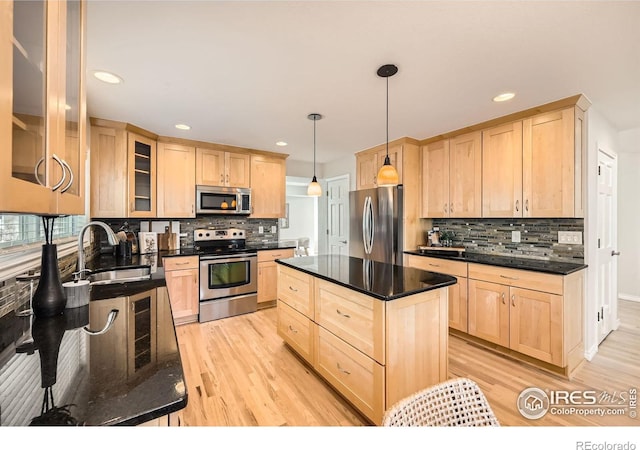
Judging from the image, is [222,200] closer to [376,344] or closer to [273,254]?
[273,254]

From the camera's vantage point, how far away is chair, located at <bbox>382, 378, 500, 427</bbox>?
0.82 metres

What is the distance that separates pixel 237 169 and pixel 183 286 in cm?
179

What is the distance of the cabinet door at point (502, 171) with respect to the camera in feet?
8.81

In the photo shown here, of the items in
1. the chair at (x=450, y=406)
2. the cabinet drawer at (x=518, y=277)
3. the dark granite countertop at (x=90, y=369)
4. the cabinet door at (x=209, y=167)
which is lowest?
the chair at (x=450, y=406)

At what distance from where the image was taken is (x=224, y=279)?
Answer: 3.51 metres

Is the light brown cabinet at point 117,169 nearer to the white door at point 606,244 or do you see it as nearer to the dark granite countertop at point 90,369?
the dark granite countertop at point 90,369

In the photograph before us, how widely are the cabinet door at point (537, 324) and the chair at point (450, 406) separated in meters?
1.89

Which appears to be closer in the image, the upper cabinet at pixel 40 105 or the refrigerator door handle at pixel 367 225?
the upper cabinet at pixel 40 105

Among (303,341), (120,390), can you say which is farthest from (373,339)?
(120,390)

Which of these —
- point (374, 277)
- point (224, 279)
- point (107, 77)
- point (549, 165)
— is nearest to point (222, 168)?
point (224, 279)

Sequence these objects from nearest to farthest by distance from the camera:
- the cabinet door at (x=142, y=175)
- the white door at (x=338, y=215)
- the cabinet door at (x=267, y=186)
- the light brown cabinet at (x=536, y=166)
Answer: the light brown cabinet at (x=536, y=166), the cabinet door at (x=142, y=175), the cabinet door at (x=267, y=186), the white door at (x=338, y=215)

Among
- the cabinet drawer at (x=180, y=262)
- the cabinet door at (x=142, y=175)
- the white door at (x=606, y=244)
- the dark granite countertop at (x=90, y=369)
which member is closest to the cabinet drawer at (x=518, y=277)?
the white door at (x=606, y=244)
